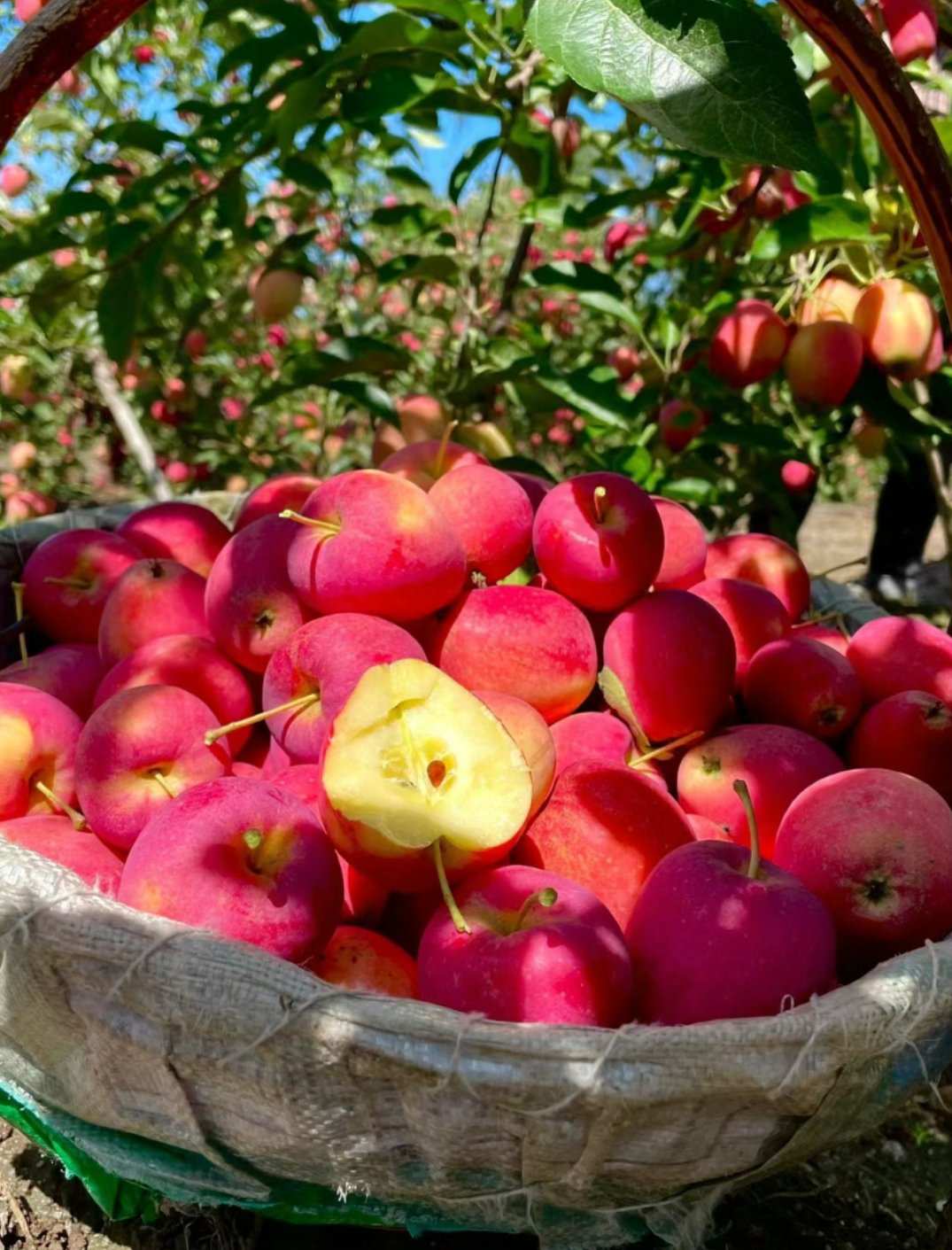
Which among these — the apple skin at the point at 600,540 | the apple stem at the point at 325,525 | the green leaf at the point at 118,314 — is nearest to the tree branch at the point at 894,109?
the apple skin at the point at 600,540

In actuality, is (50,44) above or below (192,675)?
above

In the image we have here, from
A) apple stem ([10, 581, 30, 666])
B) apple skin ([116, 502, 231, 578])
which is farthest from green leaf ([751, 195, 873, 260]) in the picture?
apple stem ([10, 581, 30, 666])

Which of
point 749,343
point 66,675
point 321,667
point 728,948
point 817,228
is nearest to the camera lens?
point 728,948

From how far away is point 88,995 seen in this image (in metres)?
0.70

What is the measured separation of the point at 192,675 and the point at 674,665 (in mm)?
472

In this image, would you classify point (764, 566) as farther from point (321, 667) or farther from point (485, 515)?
point (321, 667)

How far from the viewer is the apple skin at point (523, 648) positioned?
105 cm

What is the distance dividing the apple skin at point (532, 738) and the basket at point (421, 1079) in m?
0.30

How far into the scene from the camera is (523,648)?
1.05 m

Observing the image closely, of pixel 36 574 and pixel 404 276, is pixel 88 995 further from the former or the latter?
pixel 404 276

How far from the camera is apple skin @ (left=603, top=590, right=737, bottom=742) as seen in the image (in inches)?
42.0

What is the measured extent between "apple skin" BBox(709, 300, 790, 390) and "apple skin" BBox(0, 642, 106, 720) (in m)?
0.95

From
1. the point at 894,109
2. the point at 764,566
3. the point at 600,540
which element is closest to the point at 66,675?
the point at 600,540

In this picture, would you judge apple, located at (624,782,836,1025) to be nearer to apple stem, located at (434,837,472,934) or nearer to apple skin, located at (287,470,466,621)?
apple stem, located at (434,837,472,934)
